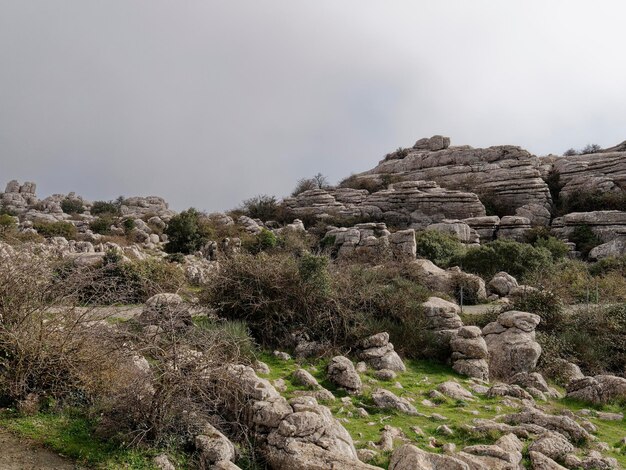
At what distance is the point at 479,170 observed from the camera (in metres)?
43.8


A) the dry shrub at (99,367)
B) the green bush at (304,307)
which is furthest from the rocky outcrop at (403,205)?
the dry shrub at (99,367)

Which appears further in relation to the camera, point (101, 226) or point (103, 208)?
point (103, 208)

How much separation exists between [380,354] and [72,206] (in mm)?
50813

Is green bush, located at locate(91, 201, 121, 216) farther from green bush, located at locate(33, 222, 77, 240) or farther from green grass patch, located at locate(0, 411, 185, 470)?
green grass patch, located at locate(0, 411, 185, 470)

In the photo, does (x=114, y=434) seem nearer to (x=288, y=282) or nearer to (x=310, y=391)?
(x=310, y=391)

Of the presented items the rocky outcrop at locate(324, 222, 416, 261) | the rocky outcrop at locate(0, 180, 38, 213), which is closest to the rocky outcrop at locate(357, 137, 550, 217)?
the rocky outcrop at locate(324, 222, 416, 261)

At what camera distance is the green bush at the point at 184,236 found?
95.1 ft

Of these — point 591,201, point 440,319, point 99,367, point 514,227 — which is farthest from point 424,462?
point 591,201

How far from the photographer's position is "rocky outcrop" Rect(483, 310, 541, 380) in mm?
10234

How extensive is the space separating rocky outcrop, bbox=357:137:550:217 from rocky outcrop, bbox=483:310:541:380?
95.4 feet

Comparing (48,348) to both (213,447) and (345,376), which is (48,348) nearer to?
(213,447)

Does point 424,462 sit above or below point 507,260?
below

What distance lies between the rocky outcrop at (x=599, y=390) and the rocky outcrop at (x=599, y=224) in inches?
943

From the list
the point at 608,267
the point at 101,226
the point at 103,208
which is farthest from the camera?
the point at 103,208
